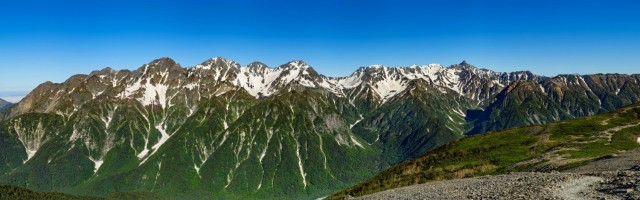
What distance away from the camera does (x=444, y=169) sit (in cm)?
15712

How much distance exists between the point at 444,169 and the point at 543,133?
61.6m

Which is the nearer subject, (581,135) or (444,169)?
(444,169)

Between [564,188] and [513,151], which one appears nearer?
[564,188]

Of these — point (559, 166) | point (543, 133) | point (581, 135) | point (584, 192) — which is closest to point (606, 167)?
point (559, 166)

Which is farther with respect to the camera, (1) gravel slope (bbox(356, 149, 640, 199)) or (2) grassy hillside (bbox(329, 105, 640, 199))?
(2) grassy hillside (bbox(329, 105, 640, 199))

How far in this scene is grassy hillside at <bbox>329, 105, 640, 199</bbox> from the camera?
137750mm

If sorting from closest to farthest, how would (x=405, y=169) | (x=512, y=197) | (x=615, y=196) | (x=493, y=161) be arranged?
(x=615, y=196) → (x=512, y=197) → (x=493, y=161) → (x=405, y=169)

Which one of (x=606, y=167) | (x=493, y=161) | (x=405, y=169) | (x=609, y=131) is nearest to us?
(x=606, y=167)

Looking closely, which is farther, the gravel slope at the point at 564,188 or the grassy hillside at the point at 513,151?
the grassy hillside at the point at 513,151

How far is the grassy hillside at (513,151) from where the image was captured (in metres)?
138

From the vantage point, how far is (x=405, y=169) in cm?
18525

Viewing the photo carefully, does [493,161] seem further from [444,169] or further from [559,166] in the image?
[559,166]

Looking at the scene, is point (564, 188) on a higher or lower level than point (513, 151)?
higher

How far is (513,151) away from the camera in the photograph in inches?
6457
